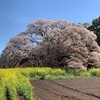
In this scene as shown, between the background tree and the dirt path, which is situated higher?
the background tree

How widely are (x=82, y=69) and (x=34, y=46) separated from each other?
7308 mm

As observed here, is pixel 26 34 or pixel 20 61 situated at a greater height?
pixel 26 34

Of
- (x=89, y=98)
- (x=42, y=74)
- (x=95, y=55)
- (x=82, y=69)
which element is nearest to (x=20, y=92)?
(x=89, y=98)

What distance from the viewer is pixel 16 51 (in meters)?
38.3

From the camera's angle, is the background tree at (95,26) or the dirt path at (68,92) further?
the background tree at (95,26)

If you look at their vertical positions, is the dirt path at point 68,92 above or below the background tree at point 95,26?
below

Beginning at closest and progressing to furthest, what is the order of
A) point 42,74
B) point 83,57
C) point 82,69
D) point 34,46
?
point 42,74 < point 82,69 < point 83,57 < point 34,46

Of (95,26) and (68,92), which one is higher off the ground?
(95,26)

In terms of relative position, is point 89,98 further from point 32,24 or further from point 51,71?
point 32,24

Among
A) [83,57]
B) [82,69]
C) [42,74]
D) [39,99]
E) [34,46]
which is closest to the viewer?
[39,99]

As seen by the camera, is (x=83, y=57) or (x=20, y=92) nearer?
(x=20, y=92)

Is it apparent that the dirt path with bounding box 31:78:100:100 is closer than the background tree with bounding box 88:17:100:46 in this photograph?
Yes

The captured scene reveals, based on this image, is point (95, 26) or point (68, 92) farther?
point (95, 26)

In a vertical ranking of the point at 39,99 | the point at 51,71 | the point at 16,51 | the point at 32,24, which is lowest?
the point at 39,99
